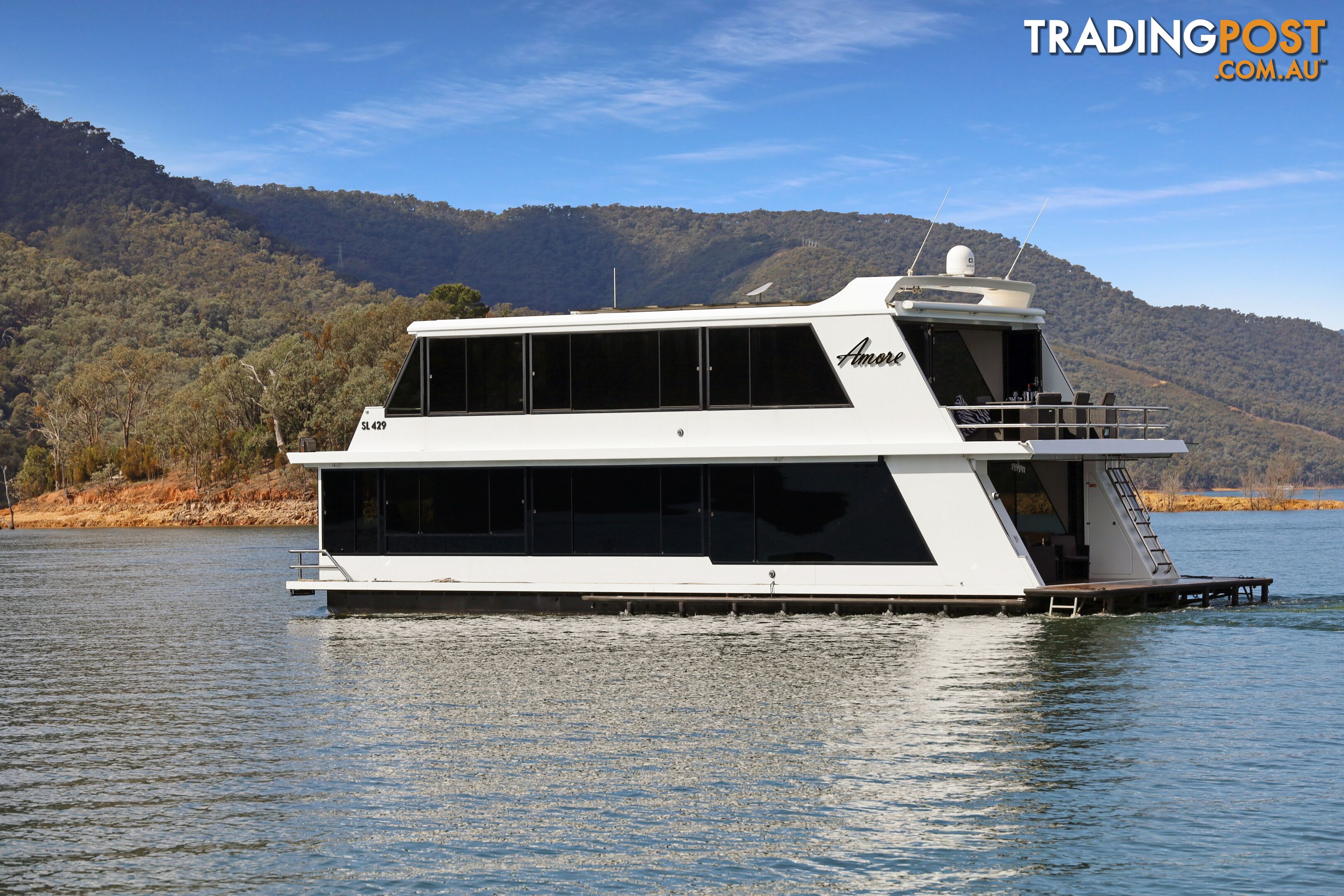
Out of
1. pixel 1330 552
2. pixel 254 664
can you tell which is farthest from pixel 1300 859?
pixel 1330 552

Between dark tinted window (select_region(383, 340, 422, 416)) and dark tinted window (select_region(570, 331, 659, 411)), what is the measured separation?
8.71ft

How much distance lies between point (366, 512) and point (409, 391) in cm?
204

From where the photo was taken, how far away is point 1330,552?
46750mm

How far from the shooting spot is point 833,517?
19.6 metres

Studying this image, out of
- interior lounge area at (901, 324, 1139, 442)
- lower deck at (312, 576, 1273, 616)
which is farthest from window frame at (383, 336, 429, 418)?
interior lounge area at (901, 324, 1139, 442)

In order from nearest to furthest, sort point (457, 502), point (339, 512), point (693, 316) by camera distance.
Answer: point (693, 316)
point (457, 502)
point (339, 512)

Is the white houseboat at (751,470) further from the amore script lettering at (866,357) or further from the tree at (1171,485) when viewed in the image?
the tree at (1171,485)

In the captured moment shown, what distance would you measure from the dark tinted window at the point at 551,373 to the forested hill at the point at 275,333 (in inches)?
1729

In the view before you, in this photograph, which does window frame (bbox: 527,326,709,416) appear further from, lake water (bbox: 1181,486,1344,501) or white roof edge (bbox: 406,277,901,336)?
lake water (bbox: 1181,486,1344,501)

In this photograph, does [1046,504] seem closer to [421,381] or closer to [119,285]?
[421,381]

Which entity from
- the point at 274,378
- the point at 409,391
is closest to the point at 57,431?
the point at 274,378

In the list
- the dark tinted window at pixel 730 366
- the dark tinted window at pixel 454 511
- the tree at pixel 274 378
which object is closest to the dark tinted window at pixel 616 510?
the dark tinted window at pixel 454 511

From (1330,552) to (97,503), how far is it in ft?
231

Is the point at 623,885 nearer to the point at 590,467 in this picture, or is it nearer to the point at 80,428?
the point at 590,467
